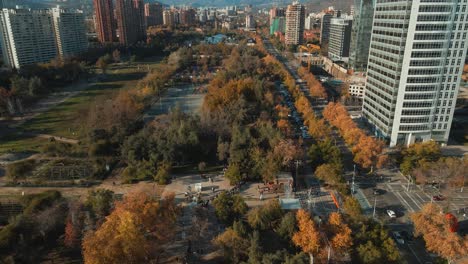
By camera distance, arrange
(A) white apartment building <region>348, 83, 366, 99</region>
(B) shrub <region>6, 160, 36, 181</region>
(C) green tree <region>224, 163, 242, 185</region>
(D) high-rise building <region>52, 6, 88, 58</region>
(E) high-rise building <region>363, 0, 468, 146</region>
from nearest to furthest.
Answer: (C) green tree <region>224, 163, 242, 185</region> → (B) shrub <region>6, 160, 36, 181</region> → (E) high-rise building <region>363, 0, 468, 146</region> → (A) white apartment building <region>348, 83, 366, 99</region> → (D) high-rise building <region>52, 6, 88, 58</region>

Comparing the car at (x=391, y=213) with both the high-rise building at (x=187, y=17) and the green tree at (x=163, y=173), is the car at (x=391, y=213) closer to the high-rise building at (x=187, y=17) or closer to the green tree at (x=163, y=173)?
the green tree at (x=163, y=173)

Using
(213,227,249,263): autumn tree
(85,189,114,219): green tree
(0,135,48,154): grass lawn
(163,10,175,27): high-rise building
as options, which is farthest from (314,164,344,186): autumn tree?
(163,10,175,27): high-rise building

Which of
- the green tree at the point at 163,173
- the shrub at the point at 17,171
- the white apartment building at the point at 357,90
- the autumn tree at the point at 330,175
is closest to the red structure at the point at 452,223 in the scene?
the autumn tree at the point at 330,175

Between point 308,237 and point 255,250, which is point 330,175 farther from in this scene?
point 255,250

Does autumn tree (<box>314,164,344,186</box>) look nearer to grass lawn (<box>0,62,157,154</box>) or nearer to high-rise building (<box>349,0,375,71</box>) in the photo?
grass lawn (<box>0,62,157,154</box>)

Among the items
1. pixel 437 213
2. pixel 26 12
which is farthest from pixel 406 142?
pixel 26 12

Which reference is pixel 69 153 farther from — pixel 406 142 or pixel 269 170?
pixel 406 142

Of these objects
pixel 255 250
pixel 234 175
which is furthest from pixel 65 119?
pixel 255 250
